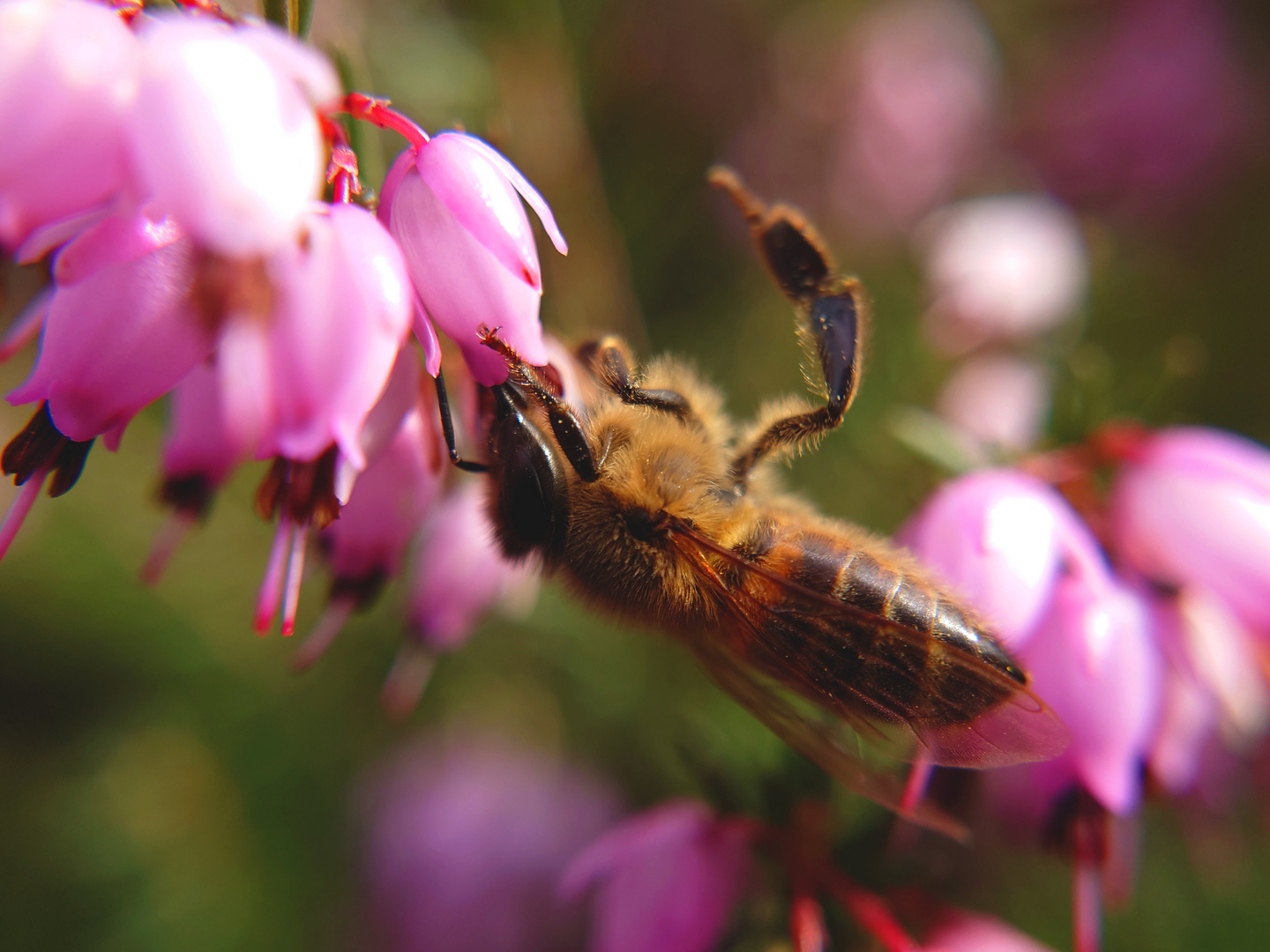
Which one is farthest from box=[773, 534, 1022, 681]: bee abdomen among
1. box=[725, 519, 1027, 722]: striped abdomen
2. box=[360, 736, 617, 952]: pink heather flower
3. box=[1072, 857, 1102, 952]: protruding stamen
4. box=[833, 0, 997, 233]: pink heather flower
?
box=[833, 0, 997, 233]: pink heather flower

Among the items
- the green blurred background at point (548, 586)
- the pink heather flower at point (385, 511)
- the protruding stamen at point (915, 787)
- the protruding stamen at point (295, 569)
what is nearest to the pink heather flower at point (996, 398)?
the green blurred background at point (548, 586)

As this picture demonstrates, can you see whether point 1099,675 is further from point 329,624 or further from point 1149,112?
point 1149,112

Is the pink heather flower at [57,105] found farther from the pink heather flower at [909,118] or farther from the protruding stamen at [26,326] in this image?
the pink heather flower at [909,118]

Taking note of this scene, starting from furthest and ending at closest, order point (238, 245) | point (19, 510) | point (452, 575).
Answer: point (452, 575) < point (19, 510) < point (238, 245)

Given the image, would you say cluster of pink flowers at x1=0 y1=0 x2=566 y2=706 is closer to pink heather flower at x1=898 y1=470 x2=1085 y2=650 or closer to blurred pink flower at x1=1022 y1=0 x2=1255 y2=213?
pink heather flower at x1=898 y1=470 x2=1085 y2=650

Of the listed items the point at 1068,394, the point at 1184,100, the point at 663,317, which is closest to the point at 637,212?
the point at 663,317

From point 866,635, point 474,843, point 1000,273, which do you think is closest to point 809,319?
point 866,635

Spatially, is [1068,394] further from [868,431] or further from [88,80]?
[88,80]
